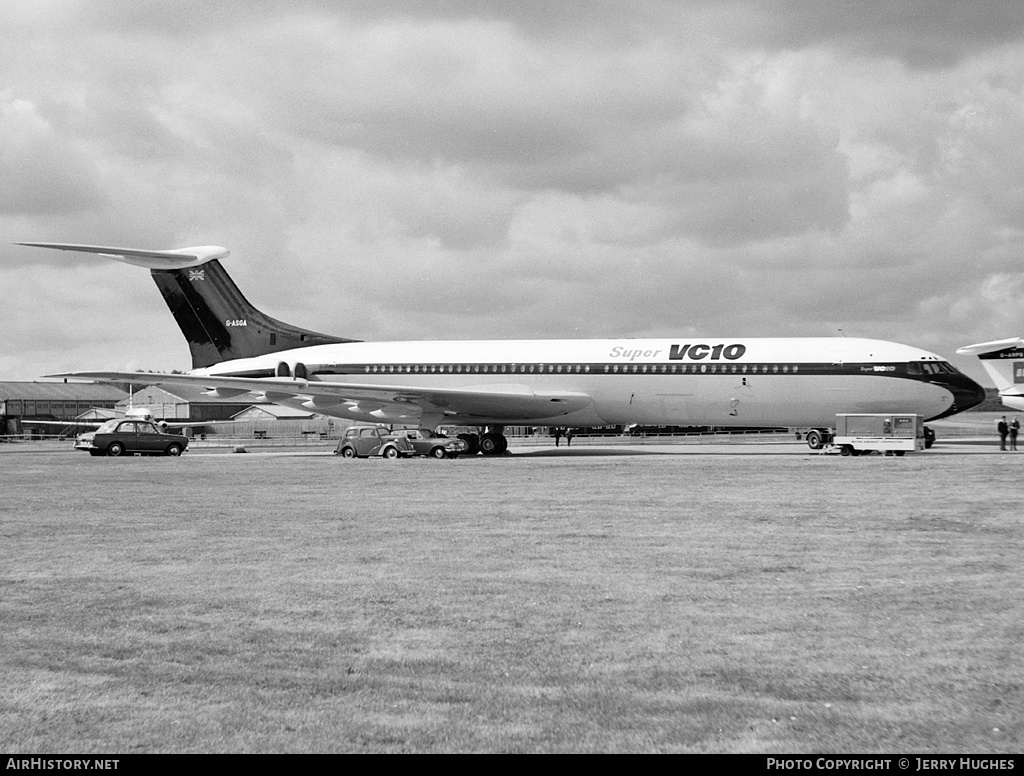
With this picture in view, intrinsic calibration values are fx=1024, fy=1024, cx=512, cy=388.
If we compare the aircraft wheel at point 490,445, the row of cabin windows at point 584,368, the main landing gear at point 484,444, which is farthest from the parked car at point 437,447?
the row of cabin windows at point 584,368

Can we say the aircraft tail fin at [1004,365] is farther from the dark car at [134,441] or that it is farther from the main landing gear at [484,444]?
the dark car at [134,441]

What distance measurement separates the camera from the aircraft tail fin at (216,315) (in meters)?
43.7

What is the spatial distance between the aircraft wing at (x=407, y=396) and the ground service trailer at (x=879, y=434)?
929cm

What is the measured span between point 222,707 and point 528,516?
33.3ft

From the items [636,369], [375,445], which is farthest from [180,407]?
[636,369]

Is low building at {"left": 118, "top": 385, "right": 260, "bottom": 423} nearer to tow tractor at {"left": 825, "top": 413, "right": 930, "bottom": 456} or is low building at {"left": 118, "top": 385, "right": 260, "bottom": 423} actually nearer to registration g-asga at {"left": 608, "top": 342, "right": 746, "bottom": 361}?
registration g-asga at {"left": 608, "top": 342, "right": 746, "bottom": 361}

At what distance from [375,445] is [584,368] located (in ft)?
27.5

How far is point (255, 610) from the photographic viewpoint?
8.84 meters

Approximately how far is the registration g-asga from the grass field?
66.9ft

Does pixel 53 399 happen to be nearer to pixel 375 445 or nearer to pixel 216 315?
pixel 216 315

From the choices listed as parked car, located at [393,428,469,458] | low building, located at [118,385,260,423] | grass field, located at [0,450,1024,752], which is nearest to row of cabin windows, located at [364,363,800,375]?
parked car, located at [393,428,469,458]

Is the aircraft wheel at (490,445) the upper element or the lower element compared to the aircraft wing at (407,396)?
lower

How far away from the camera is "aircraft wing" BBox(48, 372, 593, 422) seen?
38469 millimetres

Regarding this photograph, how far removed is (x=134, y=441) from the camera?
135 ft
